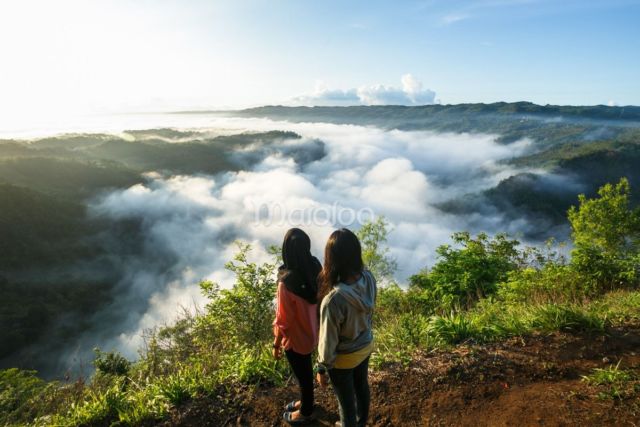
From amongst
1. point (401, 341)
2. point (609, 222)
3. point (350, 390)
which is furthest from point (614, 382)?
point (609, 222)

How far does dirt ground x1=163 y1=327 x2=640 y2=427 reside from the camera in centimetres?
367

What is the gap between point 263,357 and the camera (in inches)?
202

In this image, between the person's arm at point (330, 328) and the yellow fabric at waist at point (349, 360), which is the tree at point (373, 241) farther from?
the person's arm at point (330, 328)

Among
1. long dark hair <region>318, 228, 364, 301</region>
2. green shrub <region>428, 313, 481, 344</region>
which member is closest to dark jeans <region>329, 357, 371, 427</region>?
long dark hair <region>318, 228, 364, 301</region>

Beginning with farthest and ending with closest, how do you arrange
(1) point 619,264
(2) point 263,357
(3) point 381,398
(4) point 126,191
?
(4) point 126,191 → (1) point 619,264 → (2) point 263,357 → (3) point 381,398

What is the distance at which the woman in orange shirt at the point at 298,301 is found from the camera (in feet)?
11.0

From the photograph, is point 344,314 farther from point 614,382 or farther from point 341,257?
point 614,382

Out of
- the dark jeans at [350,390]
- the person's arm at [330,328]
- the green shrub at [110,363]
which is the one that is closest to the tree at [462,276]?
the dark jeans at [350,390]

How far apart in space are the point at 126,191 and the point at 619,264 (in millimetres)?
202751

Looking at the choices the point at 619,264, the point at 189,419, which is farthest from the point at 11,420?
the point at 619,264

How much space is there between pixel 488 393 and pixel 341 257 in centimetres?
265

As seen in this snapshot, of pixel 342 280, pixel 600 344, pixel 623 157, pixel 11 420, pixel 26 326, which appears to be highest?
pixel 342 280

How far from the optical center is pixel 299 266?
335cm

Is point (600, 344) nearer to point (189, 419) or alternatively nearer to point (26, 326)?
point (189, 419)
